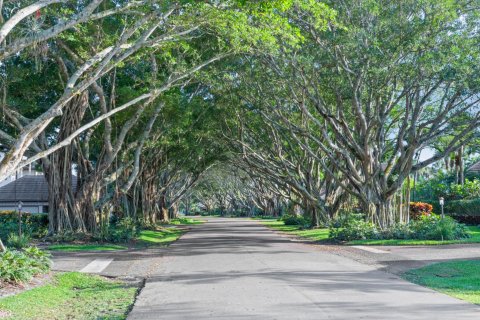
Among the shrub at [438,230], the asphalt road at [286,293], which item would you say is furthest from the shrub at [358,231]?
the asphalt road at [286,293]

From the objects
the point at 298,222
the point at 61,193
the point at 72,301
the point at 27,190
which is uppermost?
the point at 27,190

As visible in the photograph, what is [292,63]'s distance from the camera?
23828 mm

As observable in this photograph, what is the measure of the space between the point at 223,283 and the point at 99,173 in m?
14.9

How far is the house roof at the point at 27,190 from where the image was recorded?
5134 cm

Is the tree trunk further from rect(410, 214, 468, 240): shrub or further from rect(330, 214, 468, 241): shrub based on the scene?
rect(410, 214, 468, 240): shrub

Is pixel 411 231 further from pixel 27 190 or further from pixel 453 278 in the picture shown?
pixel 27 190

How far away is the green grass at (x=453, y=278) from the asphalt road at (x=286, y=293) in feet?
1.42

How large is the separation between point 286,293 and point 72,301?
399 cm

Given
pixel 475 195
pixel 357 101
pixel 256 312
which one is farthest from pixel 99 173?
pixel 475 195

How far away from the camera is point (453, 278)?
44.5ft

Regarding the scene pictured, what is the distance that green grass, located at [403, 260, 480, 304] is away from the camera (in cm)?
1143

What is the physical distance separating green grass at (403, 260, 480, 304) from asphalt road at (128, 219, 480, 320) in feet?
1.42

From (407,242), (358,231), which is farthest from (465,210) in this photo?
(407,242)

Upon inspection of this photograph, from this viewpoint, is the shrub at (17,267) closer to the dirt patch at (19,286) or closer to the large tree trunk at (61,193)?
the dirt patch at (19,286)
